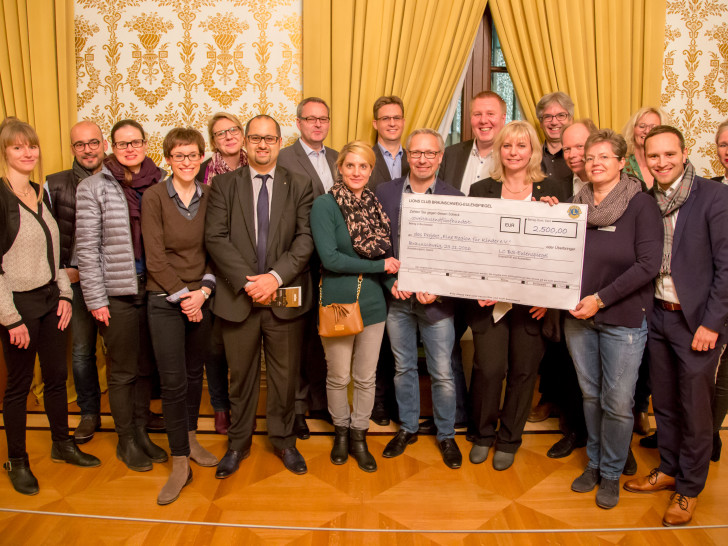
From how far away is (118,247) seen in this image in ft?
8.11

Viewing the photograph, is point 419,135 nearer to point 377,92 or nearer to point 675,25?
point 377,92

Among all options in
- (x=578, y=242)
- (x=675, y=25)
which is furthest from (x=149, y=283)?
(x=675, y=25)

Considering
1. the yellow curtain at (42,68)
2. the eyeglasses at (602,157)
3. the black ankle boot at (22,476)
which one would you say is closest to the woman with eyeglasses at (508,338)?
the eyeglasses at (602,157)

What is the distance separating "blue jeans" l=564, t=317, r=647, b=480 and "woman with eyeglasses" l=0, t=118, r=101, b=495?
2.42 meters

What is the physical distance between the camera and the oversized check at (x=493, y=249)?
2.37 meters

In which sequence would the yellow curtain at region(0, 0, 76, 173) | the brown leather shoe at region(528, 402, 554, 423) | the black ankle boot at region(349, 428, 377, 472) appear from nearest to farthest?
1. the black ankle boot at region(349, 428, 377, 472)
2. the brown leather shoe at region(528, 402, 554, 423)
3. the yellow curtain at region(0, 0, 76, 173)

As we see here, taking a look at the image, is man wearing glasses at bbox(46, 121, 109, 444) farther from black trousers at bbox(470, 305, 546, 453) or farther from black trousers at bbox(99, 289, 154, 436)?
black trousers at bbox(470, 305, 546, 453)

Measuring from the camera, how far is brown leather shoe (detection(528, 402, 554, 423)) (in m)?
3.25

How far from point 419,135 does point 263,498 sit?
1.83m

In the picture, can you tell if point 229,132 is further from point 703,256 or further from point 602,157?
point 703,256

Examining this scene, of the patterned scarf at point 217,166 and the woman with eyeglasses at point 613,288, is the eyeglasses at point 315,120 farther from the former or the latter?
the woman with eyeglasses at point 613,288

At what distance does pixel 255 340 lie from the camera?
262 centimetres

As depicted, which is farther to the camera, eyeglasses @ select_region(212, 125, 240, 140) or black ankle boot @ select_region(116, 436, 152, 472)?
eyeglasses @ select_region(212, 125, 240, 140)

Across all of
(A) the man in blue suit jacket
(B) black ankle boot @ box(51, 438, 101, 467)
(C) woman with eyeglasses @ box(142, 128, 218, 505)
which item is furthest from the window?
(B) black ankle boot @ box(51, 438, 101, 467)
